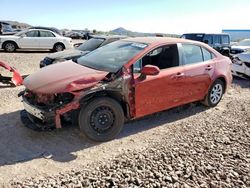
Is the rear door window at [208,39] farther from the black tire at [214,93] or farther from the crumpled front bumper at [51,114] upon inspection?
the crumpled front bumper at [51,114]

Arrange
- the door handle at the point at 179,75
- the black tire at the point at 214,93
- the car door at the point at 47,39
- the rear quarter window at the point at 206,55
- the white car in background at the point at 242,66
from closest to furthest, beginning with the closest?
the door handle at the point at 179,75 → the rear quarter window at the point at 206,55 → the black tire at the point at 214,93 → the white car in background at the point at 242,66 → the car door at the point at 47,39

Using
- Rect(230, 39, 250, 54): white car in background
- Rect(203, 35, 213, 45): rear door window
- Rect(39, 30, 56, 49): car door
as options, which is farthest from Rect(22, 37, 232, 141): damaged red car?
Rect(39, 30, 56, 49): car door

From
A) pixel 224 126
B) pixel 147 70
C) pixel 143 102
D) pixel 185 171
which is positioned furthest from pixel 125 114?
pixel 224 126

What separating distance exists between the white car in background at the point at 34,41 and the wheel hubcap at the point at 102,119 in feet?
45.4

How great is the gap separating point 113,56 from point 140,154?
206 cm

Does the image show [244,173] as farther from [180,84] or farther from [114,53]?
[114,53]

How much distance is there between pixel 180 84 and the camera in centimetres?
571

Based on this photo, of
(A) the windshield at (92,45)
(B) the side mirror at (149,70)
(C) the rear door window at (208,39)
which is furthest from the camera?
(C) the rear door window at (208,39)

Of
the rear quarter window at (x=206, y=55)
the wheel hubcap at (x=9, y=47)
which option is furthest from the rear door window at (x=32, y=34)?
the rear quarter window at (x=206, y=55)

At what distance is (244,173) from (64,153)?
2.55m

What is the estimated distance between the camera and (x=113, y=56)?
5.56 metres

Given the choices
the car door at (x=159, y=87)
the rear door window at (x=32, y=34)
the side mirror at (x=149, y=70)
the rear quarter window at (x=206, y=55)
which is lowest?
the car door at (x=159, y=87)

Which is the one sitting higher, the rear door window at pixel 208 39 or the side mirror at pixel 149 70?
the rear door window at pixel 208 39

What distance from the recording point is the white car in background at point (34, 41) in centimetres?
1686
